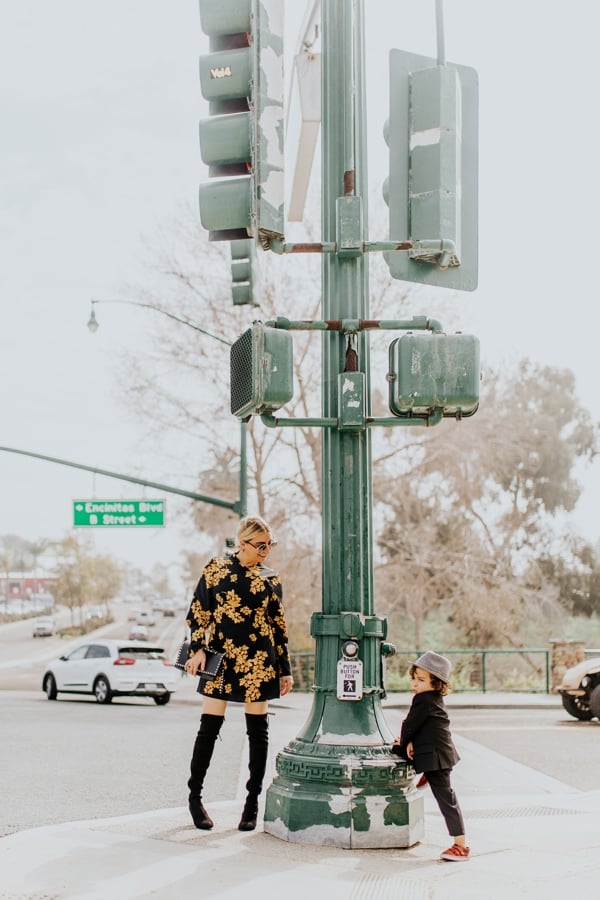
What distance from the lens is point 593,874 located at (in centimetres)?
515

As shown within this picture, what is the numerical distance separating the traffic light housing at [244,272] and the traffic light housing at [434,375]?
14.9 feet

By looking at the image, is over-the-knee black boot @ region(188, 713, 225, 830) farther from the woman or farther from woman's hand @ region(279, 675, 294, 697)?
woman's hand @ region(279, 675, 294, 697)

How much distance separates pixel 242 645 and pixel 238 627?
97 millimetres

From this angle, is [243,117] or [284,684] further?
[284,684]

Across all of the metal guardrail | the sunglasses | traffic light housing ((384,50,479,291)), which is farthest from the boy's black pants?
the metal guardrail

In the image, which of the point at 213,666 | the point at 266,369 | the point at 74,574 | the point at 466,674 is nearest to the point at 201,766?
the point at 213,666

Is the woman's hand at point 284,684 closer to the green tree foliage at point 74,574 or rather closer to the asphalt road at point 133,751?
the asphalt road at point 133,751

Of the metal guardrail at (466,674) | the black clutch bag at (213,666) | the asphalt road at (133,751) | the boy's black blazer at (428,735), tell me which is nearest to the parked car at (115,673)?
the asphalt road at (133,751)

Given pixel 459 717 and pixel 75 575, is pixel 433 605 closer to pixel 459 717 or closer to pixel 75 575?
pixel 459 717

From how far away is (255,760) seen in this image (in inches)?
241

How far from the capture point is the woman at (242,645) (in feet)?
19.7

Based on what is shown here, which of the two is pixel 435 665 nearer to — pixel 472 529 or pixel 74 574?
pixel 472 529

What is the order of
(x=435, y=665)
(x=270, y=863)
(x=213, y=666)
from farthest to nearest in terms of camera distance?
(x=213, y=666), (x=435, y=665), (x=270, y=863)

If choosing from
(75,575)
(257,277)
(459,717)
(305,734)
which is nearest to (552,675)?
(459,717)
